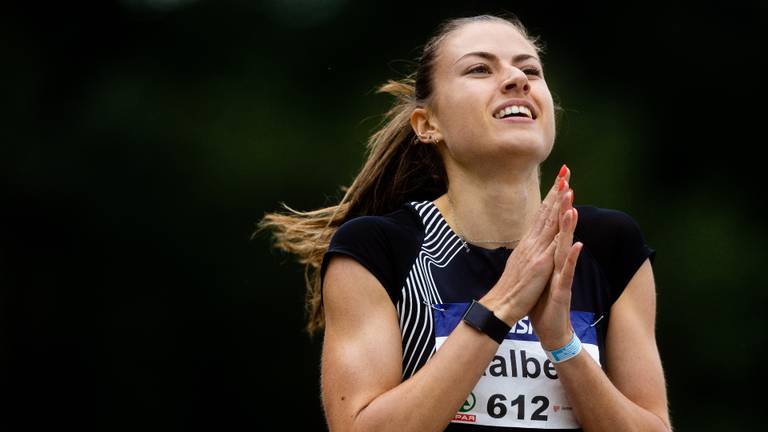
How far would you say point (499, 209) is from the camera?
338 centimetres

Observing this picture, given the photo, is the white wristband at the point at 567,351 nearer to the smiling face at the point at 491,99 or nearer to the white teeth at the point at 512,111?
the smiling face at the point at 491,99

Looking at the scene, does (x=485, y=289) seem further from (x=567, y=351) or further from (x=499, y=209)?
(x=567, y=351)

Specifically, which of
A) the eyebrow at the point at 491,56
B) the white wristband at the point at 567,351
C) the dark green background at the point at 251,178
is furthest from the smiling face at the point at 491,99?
the dark green background at the point at 251,178

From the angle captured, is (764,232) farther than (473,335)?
Yes

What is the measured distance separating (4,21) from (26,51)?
11.3 inches

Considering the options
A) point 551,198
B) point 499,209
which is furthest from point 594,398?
point 499,209

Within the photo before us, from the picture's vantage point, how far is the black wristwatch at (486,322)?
2945mm

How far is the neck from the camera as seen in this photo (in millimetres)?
3377

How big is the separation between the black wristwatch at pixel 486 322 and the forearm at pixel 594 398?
0.54ft

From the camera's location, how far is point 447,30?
376 centimetres

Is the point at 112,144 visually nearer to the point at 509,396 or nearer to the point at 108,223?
the point at 108,223

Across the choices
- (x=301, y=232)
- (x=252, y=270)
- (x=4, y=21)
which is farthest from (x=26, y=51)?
(x=301, y=232)

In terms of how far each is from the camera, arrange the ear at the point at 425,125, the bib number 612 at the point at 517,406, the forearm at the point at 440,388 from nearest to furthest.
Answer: the forearm at the point at 440,388, the bib number 612 at the point at 517,406, the ear at the point at 425,125

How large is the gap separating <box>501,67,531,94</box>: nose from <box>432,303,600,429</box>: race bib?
0.66 m
